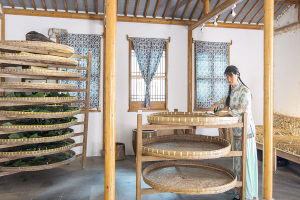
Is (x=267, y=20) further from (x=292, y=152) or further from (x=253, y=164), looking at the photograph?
(x=292, y=152)

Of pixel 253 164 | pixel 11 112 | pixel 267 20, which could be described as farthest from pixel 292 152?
pixel 11 112

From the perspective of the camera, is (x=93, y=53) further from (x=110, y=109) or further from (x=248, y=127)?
(x=248, y=127)

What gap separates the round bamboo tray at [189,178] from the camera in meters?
2.62

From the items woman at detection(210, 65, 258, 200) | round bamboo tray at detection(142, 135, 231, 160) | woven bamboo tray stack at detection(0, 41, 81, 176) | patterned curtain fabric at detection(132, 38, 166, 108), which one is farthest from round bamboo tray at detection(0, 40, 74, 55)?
patterned curtain fabric at detection(132, 38, 166, 108)

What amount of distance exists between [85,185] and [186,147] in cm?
208

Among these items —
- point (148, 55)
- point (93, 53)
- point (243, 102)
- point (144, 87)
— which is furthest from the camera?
point (144, 87)

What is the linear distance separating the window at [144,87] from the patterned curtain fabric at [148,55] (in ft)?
0.50

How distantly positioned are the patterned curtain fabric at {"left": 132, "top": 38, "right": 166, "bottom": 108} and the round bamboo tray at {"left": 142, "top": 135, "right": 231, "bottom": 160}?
314cm

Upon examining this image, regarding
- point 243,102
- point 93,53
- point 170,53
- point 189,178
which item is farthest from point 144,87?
point 189,178

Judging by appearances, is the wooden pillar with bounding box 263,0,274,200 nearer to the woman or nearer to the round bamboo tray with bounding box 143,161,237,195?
the woman

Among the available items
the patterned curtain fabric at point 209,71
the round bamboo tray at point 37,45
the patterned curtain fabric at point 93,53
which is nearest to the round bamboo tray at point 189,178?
the round bamboo tray at point 37,45

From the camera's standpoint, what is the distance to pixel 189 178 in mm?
2953

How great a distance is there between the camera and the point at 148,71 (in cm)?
662

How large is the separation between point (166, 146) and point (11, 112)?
221 cm
